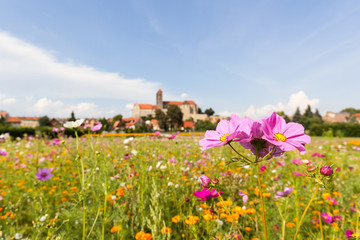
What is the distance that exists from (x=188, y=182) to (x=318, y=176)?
208 cm

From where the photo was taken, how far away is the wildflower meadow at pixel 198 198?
0.69 metres

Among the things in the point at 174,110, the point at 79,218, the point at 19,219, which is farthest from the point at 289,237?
the point at 174,110

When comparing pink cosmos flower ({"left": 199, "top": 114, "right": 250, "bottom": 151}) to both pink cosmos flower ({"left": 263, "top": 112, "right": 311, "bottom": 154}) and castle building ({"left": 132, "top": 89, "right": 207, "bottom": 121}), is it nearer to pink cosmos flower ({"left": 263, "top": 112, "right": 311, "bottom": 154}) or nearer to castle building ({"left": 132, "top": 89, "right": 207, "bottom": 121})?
pink cosmos flower ({"left": 263, "top": 112, "right": 311, "bottom": 154})

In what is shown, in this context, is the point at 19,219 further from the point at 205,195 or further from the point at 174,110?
the point at 174,110

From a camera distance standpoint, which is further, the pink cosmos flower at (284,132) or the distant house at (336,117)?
the distant house at (336,117)

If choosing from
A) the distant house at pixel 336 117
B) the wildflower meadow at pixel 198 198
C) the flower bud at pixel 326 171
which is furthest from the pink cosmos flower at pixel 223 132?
the distant house at pixel 336 117

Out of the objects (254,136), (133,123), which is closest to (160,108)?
(133,123)

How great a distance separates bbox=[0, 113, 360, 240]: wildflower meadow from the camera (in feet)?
2.28

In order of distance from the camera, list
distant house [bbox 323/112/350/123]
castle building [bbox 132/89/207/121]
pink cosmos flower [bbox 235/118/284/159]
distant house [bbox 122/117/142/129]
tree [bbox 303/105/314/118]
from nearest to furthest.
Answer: pink cosmos flower [bbox 235/118/284/159]
distant house [bbox 122/117/142/129]
tree [bbox 303/105/314/118]
distant house [bbox 323/112/350/123]
castle building [bbox 132/89/207/121]

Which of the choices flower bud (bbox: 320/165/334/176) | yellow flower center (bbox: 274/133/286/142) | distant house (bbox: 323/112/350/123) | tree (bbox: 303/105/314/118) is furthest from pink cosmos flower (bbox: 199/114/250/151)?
distant house (bbox: 323/112/350/123)

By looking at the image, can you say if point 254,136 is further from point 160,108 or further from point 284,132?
point 160,108

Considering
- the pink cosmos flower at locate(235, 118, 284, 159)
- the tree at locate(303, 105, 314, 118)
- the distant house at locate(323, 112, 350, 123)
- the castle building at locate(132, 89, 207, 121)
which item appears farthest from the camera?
the castle building at locate(132, 89, 207, 121)

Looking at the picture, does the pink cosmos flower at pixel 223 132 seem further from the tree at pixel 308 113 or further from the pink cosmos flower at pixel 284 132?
the tree at pixel 308 113

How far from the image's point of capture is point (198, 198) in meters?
1.95
